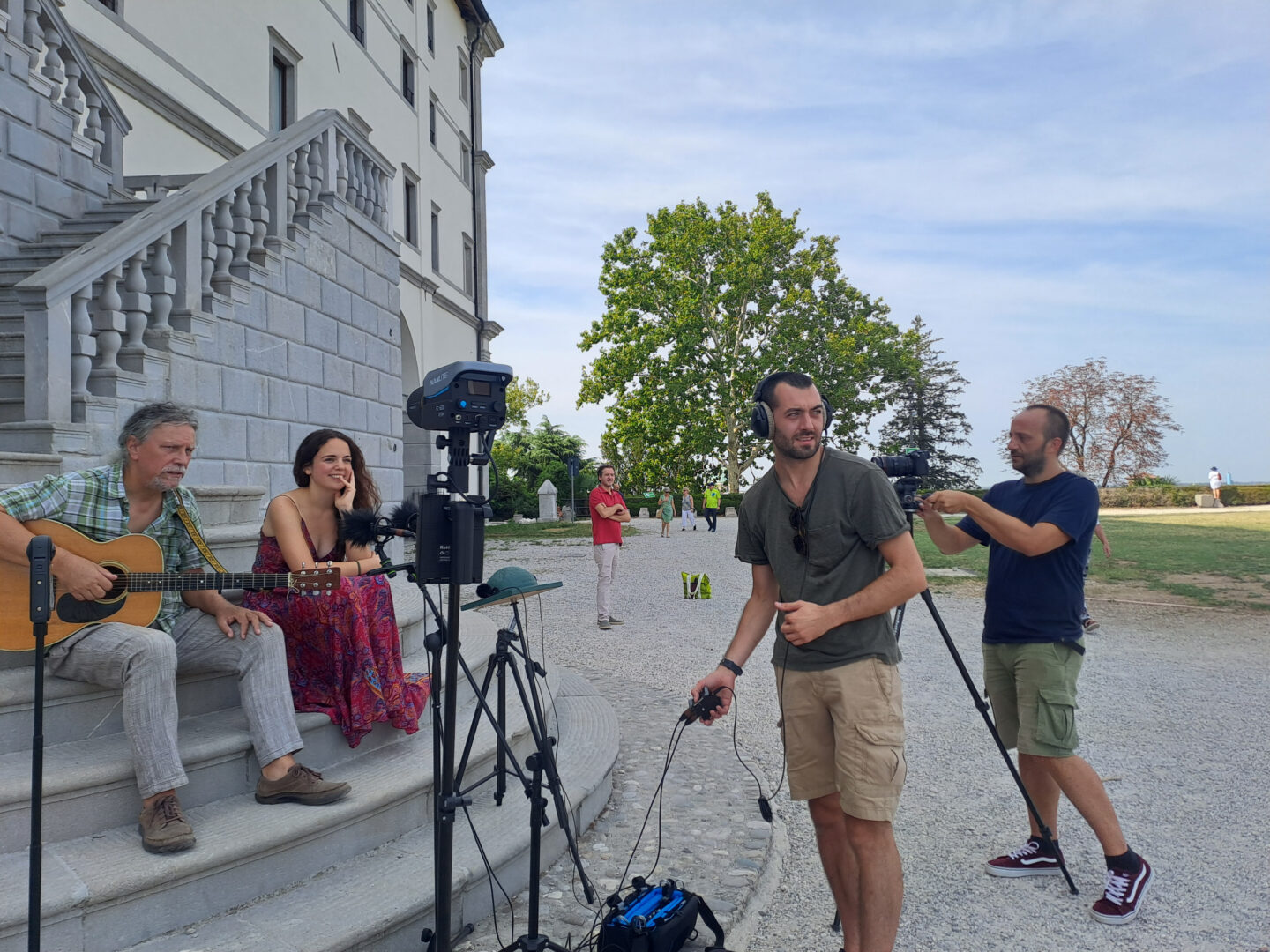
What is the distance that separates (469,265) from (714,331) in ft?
47.4

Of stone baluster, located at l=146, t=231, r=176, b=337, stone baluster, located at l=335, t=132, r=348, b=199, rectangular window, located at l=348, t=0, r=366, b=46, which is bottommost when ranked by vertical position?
stone baluster, located at l=146, t=231, r=176, b=337

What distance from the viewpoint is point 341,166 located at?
855 centimetres

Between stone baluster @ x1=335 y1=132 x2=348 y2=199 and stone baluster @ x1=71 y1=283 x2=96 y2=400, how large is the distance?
11.4 feet

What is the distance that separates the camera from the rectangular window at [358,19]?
19469 millimetres

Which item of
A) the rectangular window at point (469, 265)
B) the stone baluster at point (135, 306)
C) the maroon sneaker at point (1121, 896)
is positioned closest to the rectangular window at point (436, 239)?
the rectangular window at point (469, 265)

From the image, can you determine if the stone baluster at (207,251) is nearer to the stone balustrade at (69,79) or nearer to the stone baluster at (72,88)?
the stone balustrade at (69,79)

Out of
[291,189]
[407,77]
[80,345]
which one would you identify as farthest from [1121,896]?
[407,77]

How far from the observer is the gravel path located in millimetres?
3338

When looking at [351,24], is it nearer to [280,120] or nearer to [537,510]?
[280,120]

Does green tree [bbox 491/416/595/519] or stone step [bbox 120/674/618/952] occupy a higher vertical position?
green tree [bbox 491/416/595/519]

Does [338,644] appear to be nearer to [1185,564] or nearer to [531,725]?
[531,725]

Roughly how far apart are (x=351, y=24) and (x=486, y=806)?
2040cm

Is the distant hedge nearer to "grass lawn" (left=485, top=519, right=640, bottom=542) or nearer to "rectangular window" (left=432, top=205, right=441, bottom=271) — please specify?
"grass lawn" (left=485, top=519, right=640, bottom=542)

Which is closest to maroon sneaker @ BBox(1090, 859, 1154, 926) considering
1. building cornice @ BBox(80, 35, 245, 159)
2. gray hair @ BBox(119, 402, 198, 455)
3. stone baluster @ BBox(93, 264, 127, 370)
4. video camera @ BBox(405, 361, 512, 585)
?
video camera @ BBox(405, 361, 512, 585)
